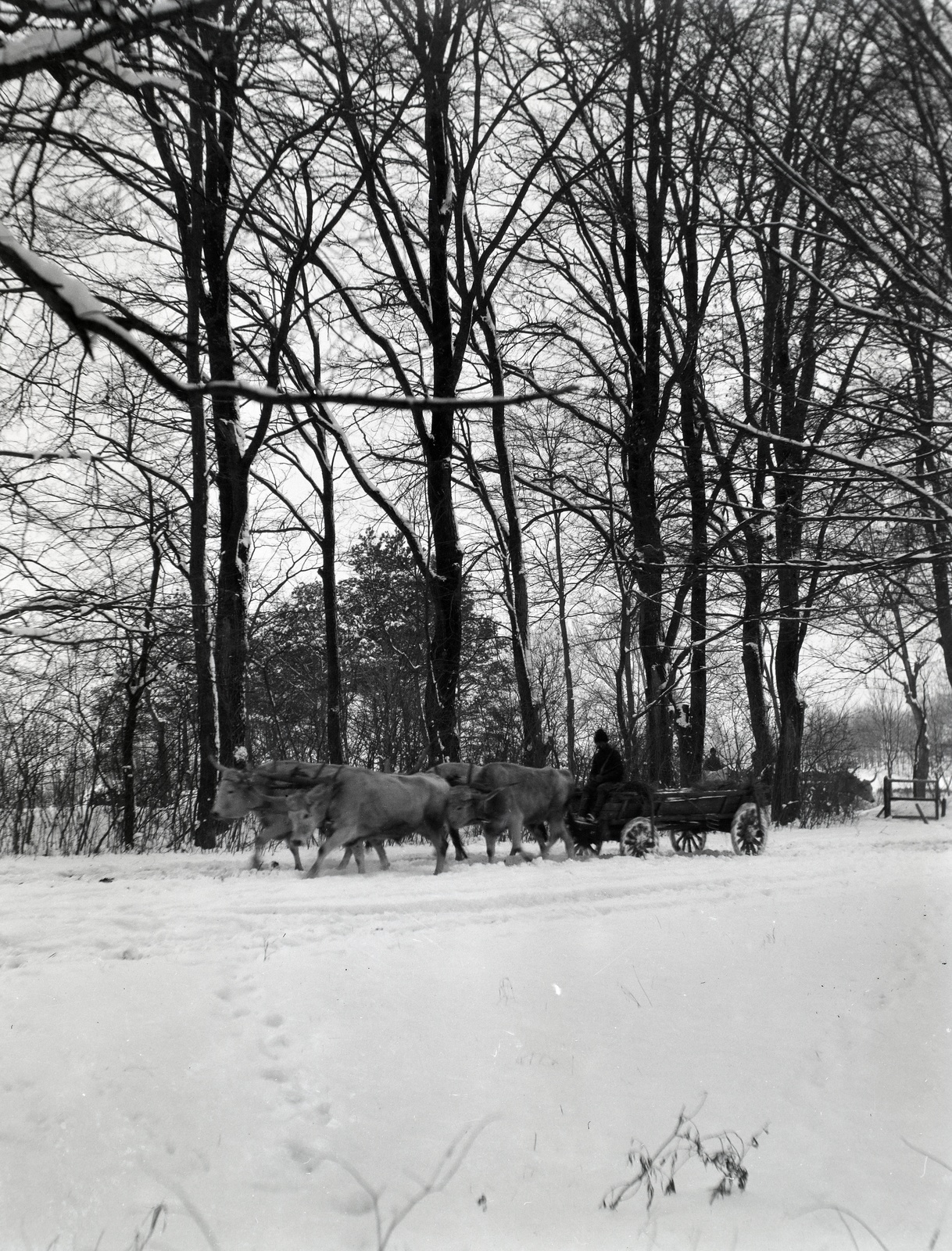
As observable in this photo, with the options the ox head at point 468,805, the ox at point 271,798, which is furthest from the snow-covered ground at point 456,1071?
the ox head at point 468,805

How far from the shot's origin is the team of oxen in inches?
432

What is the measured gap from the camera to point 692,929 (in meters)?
7.76

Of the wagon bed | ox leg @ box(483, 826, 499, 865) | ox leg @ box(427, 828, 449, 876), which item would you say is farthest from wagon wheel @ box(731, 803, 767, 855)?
ox leg @ box(427, 828, 449, 876)

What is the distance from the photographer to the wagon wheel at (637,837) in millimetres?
12992

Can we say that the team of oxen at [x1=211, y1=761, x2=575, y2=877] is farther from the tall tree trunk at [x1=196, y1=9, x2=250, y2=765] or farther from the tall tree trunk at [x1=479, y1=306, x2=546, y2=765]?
the tall tree trunk at [x1=479, y1=306, x2=546, y2=765]

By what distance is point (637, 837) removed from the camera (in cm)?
1317

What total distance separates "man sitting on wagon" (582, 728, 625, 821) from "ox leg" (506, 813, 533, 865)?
1296mm

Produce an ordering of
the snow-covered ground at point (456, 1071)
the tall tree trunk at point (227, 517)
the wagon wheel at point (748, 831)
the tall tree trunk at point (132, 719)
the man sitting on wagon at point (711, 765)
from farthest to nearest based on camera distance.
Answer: the man sitting on wagon at point (711, 765) → the tall tree trunk at point (227, 517) → the tall tree trunk at point (132, 719) → the wagon wheel at point (748, 831) → the snow-covered ground at point (456, 1071)

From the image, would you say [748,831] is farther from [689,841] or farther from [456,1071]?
[456,1071]

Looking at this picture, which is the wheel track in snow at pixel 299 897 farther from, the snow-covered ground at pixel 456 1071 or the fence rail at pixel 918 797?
the fence rail at pixel 918 797

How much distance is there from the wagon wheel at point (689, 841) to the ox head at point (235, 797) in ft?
20.5

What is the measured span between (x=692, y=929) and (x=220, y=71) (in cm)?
720

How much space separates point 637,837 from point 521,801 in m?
1.87

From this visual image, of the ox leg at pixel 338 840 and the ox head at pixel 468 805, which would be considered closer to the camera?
the ox leg at pixel 338 840
